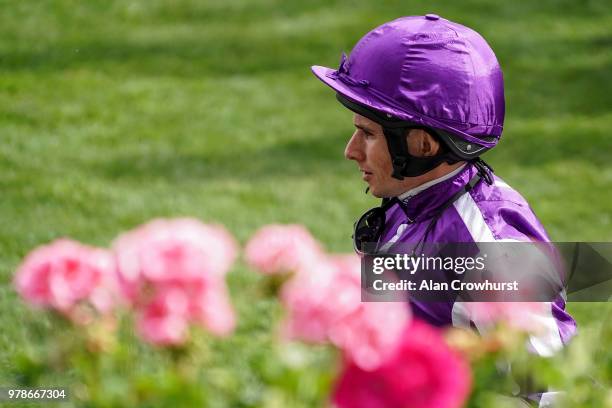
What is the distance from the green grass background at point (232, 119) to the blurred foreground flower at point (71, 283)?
2.87m

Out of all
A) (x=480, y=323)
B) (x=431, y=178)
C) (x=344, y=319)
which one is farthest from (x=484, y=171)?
(x=344, y=319)

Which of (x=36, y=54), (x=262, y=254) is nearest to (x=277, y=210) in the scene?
(x=36, y=54)

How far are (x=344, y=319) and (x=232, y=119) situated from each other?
24.5 ft

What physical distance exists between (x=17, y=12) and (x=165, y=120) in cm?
330

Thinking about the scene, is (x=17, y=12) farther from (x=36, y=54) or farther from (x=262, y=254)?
(x=262, y=254)

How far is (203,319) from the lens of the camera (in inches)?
53.7

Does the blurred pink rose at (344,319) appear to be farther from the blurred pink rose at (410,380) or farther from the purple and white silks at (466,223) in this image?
the purple and white silks at (466,223)

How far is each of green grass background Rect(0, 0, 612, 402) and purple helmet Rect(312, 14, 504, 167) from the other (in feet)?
6.66

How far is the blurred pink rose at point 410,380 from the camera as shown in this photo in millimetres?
1260

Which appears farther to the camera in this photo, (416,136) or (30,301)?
(416,136)

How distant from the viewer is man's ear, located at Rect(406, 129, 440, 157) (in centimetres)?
315

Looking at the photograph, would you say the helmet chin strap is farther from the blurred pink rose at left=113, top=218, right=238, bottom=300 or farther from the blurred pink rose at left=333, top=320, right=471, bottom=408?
the blurred pink rose at left=333, top=320, right=471, bottom=408

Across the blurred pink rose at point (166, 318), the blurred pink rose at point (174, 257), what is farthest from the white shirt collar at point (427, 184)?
the blurred pink rose at point (166, 318)

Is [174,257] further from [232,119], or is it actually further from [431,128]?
[232,119]
